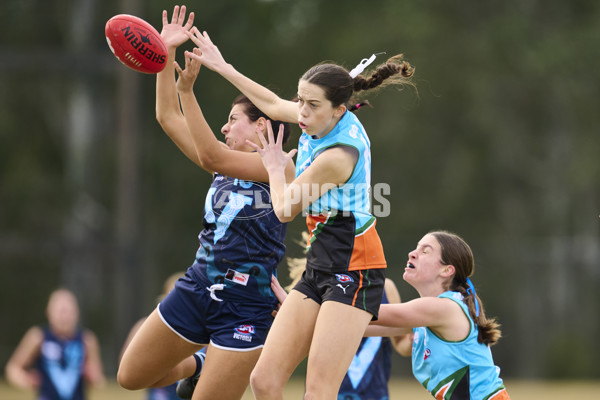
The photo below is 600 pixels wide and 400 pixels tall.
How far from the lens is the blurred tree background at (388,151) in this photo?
1773cm

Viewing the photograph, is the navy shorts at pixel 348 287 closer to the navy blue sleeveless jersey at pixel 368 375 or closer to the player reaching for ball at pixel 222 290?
the player reaching for ball at pixel 222 290

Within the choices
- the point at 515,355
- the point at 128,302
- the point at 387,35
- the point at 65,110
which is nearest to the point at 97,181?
the point at 65,110

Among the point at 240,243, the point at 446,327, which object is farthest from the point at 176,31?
the point at 446,327

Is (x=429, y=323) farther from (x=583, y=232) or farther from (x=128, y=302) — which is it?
(x=583, y=232)

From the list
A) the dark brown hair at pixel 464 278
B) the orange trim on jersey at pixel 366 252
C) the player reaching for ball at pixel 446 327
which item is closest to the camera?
the orange trim on jersey at pixel 366 252

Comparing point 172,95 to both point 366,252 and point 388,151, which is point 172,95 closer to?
point 366,252

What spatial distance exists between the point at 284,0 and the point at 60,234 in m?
8.81

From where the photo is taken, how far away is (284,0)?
24.4 m

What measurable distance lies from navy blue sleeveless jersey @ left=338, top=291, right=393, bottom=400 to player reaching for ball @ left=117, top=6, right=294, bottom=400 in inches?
38.7

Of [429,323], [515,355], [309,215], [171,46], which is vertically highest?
[171,46]

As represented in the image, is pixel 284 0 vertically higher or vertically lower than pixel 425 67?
higher

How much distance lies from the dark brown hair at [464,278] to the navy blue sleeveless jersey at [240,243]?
91 cm

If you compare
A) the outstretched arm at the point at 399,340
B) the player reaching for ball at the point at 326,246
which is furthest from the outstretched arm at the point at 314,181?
the outstretched arm at the point at 399,340

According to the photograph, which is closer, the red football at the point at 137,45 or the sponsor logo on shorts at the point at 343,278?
the sponsor logo on shorts at the point at 343,278
